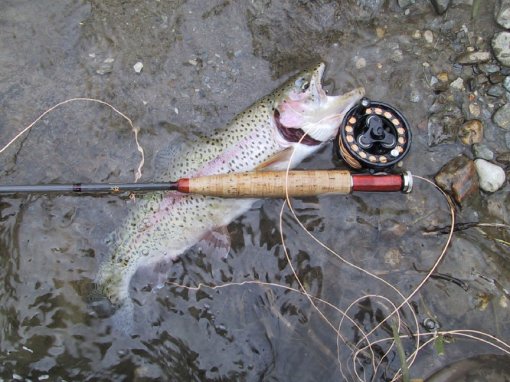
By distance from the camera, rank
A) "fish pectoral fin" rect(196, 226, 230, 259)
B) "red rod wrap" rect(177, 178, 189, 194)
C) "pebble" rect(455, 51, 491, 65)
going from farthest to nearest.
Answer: "pebble" rect(455, 51, 491, 65) < "fish pectoral fin" rect(196, 226, 230, 259) < "red rod wrap" rect(177, 178, 189, 194)

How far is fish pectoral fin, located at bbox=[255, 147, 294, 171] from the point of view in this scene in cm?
383

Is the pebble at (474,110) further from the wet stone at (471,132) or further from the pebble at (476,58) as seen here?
the pebble at (476,58)

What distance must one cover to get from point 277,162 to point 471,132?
150cm

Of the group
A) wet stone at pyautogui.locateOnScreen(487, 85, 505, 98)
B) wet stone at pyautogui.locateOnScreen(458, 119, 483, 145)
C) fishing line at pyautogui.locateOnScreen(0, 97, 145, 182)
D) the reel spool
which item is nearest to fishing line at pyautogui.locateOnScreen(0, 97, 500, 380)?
fishing line at pyautogui.locateOnScreen(0, 97, 145, 182)

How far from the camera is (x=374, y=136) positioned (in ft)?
11.7

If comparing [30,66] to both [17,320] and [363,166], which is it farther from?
[363,166]

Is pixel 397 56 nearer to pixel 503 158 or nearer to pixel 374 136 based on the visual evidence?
pixel 374 136

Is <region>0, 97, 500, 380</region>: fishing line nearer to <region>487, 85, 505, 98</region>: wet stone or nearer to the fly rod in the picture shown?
the fly rod

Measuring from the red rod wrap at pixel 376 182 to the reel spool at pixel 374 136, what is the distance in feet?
0.30

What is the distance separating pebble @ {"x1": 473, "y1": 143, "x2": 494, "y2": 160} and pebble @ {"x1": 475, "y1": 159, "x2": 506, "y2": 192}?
0.05 metres

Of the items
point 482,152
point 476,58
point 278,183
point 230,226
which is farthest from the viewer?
point 476,58

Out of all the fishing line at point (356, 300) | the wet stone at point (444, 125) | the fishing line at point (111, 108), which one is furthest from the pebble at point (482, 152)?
the fishing line at point (111, 108)

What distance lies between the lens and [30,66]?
3.96 meters

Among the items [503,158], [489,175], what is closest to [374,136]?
[489,175]
